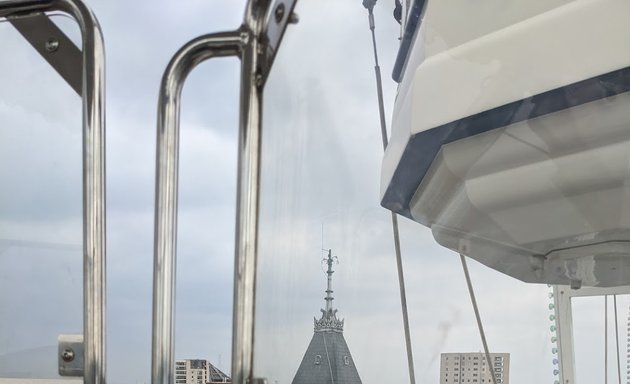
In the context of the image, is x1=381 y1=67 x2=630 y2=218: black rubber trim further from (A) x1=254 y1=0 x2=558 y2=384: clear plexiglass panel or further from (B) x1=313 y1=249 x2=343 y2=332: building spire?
(B) x1=313 y1=249 x2=343 y2=332: building spire

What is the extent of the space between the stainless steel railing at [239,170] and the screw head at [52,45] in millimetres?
303

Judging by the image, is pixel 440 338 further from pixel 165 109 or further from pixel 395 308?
pixel 165 109

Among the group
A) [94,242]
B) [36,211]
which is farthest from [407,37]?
[36,211]

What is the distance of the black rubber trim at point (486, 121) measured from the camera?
618 mm

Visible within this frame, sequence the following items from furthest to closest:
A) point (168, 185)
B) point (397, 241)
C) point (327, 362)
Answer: point (168, 185), point (327, 362), point (397, 241)

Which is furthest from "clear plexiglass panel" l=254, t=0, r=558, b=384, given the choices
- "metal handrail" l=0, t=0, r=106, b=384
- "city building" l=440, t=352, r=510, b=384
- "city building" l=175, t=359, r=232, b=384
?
"metal handrail" l=0, t=0, r=106, b=384

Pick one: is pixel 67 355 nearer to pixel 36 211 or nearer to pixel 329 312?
pixel 36 211

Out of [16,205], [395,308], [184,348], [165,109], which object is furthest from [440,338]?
[16,205]

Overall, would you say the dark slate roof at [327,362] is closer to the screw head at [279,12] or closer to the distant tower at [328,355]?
the distant tower at [328,355]

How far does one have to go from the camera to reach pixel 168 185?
1236 millimetres

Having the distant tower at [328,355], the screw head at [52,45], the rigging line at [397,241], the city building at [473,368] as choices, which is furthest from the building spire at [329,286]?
the screw head at [52,45]

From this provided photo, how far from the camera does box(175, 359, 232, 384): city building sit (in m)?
1.26

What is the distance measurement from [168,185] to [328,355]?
0.40 metres

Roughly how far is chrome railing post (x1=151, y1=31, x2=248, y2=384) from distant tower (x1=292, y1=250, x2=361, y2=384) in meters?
0.24
